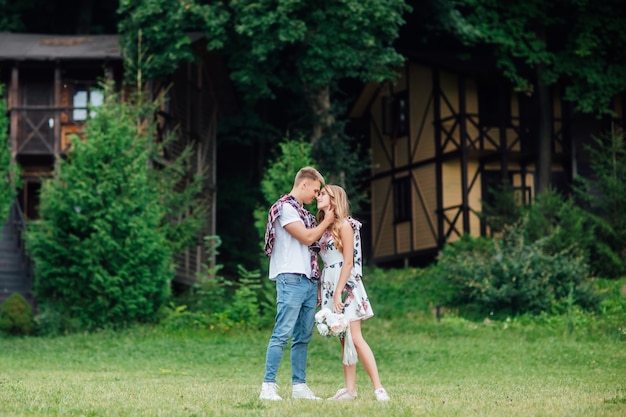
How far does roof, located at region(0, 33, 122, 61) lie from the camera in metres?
28.9

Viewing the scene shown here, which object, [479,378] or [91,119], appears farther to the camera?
[91,119]

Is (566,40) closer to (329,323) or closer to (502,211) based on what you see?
(502,211)

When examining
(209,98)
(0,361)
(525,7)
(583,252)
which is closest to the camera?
(0,361)

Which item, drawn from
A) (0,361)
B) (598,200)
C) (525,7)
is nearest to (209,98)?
(525,7)

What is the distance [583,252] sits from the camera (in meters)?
25.0

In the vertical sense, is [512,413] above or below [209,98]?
below

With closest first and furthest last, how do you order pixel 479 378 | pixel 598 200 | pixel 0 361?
pixel 479 378 < pixel 0 361 < pixel 598 200

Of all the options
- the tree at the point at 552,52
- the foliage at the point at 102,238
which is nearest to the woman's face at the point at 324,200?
the foliage at the point at 102,238

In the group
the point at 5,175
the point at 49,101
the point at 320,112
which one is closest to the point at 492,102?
the point at 320,112

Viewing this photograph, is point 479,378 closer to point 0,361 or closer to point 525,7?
point 0,361

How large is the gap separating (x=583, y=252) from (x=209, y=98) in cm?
1453

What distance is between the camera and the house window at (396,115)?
117 feet

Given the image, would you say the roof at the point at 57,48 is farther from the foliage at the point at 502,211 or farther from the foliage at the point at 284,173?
the foliage at the point at 502,211

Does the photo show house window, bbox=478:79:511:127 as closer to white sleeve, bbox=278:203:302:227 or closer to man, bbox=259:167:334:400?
man, bbox=259:167:334:400
